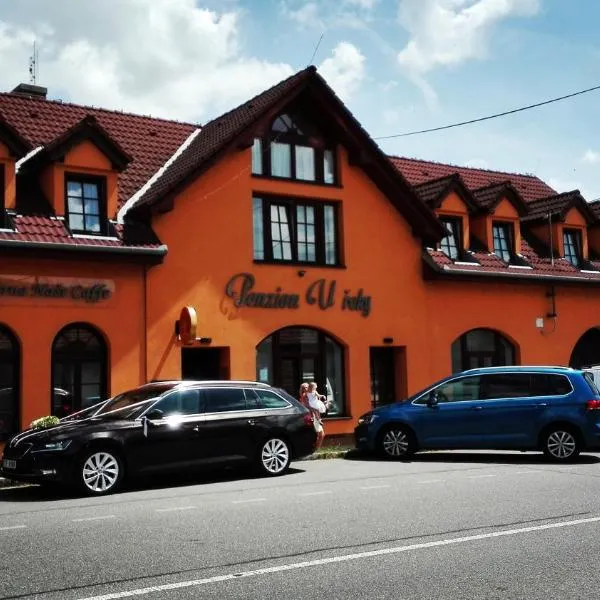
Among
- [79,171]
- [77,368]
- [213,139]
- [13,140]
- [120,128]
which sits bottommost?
[77,368]

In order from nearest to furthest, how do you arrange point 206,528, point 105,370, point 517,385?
point 206,528, point 517,385, point 105,370

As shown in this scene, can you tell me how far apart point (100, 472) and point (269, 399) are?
3.50 metres

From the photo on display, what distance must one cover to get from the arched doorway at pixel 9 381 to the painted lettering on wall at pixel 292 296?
4.73 m

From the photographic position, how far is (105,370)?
17781 mm

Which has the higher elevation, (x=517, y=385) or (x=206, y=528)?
(x=517, y=385)

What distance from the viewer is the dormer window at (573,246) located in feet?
85.7

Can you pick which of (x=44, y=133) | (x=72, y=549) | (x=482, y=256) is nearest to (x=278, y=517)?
(x=72, y=549)

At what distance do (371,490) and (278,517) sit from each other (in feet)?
8.62

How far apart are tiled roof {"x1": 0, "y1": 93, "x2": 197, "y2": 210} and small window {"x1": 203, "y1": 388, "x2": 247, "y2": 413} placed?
6.11 metres

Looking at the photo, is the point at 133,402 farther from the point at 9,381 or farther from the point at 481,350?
the point at 481,350

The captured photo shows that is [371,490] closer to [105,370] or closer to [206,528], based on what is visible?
[206,528]

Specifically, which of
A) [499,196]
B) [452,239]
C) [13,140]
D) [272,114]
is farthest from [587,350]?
[13,140]

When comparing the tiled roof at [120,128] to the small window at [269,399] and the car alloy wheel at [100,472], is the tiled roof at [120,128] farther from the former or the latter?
the car alloy wheel at [100,472]

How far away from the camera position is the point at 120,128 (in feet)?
70.7
